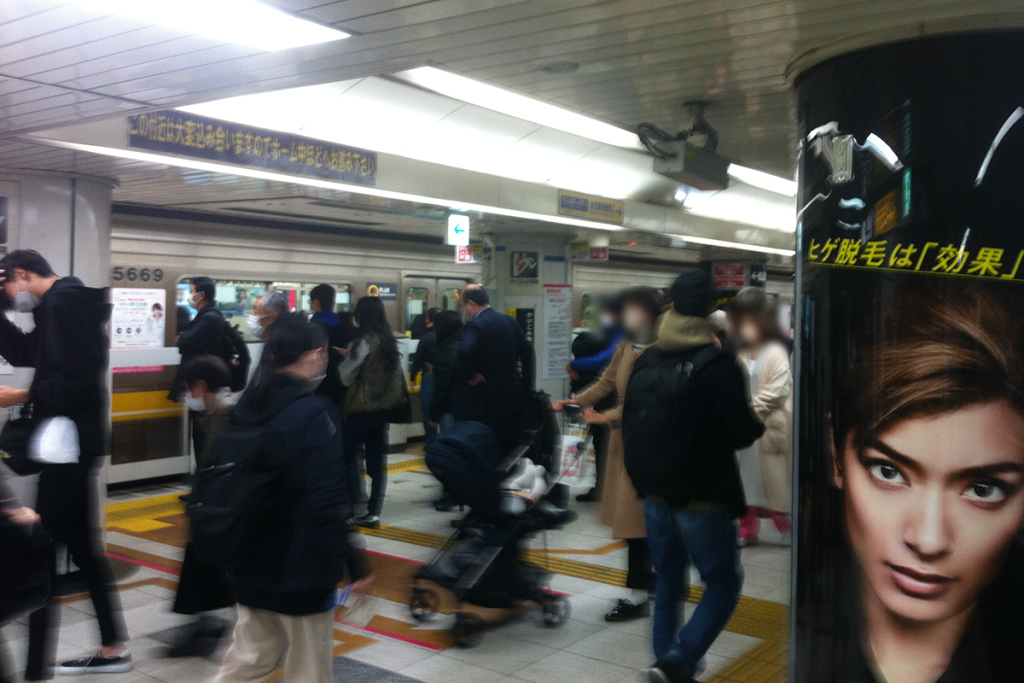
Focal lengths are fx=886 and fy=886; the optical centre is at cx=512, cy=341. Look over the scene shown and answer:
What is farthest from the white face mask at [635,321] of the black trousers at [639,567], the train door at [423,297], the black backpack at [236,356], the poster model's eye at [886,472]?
the train door at [423,297]

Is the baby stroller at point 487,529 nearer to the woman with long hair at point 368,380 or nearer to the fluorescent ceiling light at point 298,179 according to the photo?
the woman with long hair at point 368,380

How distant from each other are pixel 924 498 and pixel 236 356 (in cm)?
623

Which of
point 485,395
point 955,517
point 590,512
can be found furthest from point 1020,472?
point 590,512

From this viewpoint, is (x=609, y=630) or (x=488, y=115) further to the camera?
(x=488, y=115)

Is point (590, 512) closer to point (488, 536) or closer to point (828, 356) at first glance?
point (488, 536)

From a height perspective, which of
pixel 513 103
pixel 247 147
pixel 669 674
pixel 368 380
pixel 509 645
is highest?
pixel 513 103

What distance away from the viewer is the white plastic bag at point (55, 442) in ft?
12.2

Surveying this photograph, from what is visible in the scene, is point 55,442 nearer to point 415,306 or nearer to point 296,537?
point 296,537

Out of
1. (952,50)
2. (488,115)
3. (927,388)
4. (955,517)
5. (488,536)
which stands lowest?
(488,536)

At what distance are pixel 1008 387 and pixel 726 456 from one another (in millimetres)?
1111

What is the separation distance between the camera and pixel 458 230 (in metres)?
9.14

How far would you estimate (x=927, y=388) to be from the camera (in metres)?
2.91

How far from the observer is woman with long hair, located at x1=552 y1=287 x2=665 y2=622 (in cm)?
443

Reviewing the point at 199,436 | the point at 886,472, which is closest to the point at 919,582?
the point at 886,472
